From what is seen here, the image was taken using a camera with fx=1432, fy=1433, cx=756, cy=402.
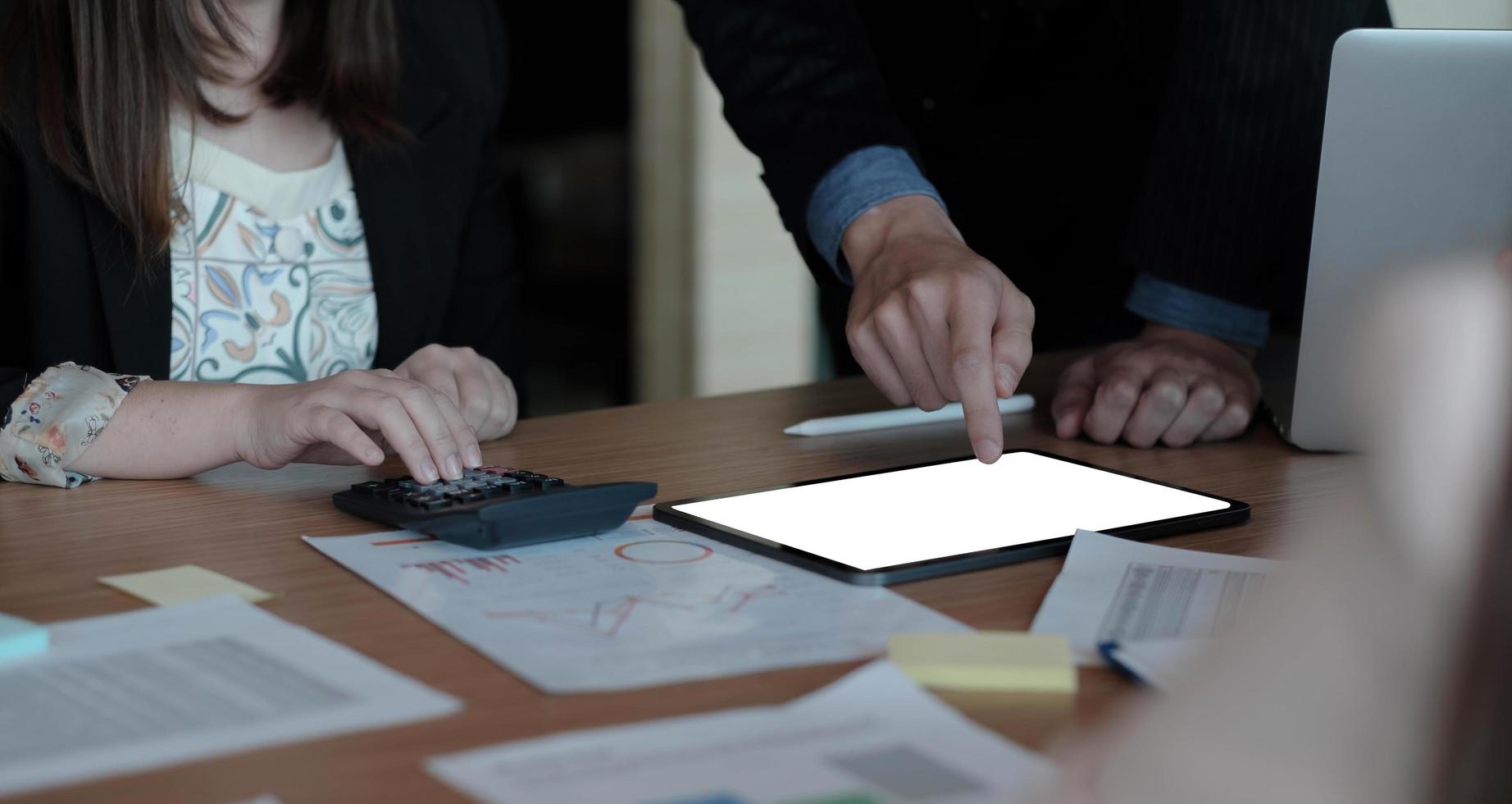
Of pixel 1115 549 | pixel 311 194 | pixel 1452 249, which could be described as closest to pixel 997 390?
pixel 1115 549

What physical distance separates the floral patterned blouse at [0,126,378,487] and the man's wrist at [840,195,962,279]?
1.70ft

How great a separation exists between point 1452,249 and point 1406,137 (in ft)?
0.26

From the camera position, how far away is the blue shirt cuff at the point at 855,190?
1.18 metres

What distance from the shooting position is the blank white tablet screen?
0.75 meters

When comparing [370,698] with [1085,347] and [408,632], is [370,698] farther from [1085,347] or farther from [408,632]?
[1085,347]

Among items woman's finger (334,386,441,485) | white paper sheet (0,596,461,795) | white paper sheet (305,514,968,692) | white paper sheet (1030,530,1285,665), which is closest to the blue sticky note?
white paper sheet (0,596,461,795)

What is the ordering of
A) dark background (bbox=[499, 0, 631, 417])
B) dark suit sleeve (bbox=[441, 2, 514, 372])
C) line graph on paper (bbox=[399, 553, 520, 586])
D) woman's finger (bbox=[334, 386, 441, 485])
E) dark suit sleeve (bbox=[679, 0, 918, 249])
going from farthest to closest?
1. dark background (bbox=[499, 0, 631, 417])
2. dark suit sleeve (bbox=[441, 2, 514, 372])
3. dark suit sleeve (bbox=[679, 0, 918, 249])
4. woman's finger (bbox=[334, 386, 441, 485])
5. line graph on paper (bbox=[399, 553, 520, 586])

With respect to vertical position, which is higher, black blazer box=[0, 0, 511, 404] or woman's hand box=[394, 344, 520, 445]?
black blazer box=[0, 0, 511, 404]

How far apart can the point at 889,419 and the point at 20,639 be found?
674 millimetres

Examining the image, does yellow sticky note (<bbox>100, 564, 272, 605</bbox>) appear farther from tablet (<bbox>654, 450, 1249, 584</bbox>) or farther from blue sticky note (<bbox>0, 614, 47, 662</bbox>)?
tablet (<bbox>654, 450, 1249, 584</bbox>)

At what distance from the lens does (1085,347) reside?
154cm

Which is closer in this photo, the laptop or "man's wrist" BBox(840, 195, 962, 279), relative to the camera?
the laptop

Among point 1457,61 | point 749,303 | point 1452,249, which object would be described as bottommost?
point 749,303

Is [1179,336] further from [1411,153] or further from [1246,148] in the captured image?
[1411,153]
